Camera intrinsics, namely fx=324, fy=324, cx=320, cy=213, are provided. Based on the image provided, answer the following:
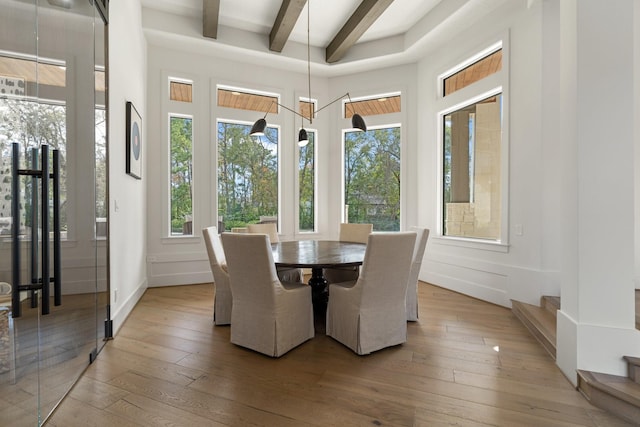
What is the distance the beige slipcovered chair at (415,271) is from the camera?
10.1 ft

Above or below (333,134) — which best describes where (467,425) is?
below

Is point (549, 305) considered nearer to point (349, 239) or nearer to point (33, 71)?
point (349, 239)

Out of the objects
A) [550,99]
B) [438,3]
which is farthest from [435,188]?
[438,3]

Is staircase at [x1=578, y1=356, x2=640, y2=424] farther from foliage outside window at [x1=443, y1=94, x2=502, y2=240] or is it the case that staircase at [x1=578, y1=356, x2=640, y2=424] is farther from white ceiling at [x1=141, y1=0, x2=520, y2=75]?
white ceiling at [x1=141, y1=0, x2=520, y2=75]

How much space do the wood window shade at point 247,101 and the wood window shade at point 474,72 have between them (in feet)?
8.64

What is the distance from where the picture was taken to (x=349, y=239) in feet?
14.0

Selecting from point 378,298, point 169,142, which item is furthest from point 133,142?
point 378,298

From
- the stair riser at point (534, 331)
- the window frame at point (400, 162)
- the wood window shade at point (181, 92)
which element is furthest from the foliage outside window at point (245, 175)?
the stair riser at point (534, 331)

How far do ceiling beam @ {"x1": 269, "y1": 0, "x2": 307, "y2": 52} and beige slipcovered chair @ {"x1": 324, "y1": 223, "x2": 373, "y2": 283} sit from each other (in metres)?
2.77

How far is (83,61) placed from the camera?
2.23 m

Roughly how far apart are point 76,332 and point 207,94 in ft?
12.4

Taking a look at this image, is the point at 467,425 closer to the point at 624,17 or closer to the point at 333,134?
the point at 624,17

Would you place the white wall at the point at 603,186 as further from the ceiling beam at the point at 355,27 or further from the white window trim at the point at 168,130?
the white window trim at the point at 168,130

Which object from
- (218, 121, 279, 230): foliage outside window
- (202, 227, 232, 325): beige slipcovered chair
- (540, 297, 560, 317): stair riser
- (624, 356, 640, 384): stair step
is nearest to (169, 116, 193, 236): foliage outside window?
(218, 121, 279, 230): foliage outside window
